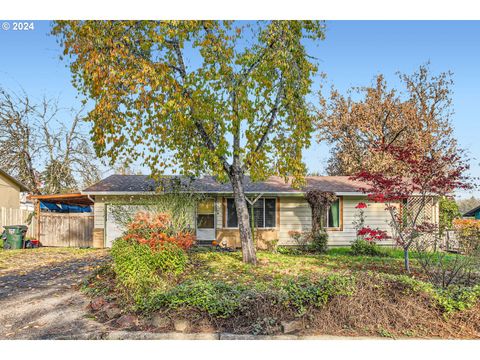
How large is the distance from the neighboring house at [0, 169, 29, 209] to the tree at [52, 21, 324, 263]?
1246cm

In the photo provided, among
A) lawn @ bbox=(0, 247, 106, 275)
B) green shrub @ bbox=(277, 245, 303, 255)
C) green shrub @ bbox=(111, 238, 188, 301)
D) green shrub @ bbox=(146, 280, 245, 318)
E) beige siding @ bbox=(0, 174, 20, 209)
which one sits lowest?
lawn @ bbox=(0, 247, 106, 275)

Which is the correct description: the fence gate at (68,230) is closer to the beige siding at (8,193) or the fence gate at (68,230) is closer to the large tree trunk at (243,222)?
the beige siding at (8,193)

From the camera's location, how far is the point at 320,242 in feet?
43.5

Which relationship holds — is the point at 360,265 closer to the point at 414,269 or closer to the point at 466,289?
the point at 414,269

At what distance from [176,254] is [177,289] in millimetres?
1475

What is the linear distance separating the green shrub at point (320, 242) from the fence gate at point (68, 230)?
9499 millimetres

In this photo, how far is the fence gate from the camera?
626 inches

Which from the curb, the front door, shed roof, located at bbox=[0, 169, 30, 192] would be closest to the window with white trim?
the front door

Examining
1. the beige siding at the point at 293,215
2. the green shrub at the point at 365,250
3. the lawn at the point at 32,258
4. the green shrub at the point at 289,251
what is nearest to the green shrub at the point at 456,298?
the green shrub at the point at 289,251

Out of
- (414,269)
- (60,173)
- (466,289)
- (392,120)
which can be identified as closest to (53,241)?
(60,173)

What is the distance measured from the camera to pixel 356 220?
1454cm

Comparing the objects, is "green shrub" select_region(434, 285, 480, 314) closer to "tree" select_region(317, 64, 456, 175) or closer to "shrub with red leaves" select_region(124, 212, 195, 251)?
"shrub with red leaves" select_region(124, 212, 195, 251)

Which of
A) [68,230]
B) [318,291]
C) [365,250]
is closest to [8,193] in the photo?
[68,230]

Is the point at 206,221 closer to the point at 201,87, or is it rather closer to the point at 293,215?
the point at 293,215
